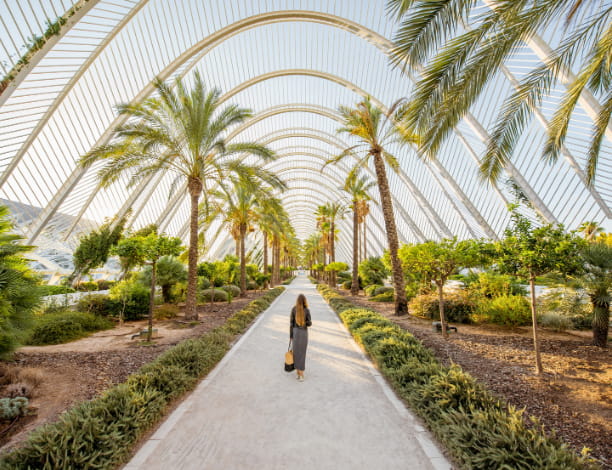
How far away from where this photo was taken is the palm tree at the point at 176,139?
36.4 ft

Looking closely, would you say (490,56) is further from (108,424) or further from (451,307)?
(451,307)

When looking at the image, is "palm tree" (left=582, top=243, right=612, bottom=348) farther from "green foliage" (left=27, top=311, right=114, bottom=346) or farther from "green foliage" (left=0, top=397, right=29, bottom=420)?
"green foliage" (left=27, top=311, right=114, bottom=346)

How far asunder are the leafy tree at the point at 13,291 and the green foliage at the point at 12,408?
1.30 metres

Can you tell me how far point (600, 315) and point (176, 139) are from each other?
14.3 m

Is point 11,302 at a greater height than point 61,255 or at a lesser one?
lesser

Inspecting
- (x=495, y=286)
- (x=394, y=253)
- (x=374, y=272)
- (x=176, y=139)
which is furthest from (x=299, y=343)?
(x=374, y=272)

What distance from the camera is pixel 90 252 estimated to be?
17.7 meters

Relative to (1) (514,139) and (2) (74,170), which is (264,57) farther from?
(1) (514,139)

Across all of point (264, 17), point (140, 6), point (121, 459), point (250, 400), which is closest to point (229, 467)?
point (121, 459)

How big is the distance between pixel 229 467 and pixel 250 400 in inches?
60.1

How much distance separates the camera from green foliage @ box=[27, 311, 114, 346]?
26.1 ft

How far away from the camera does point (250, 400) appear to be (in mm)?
4363

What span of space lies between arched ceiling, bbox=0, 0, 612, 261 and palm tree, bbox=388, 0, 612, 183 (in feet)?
6.43

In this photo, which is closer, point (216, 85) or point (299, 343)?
point (299, 343)
